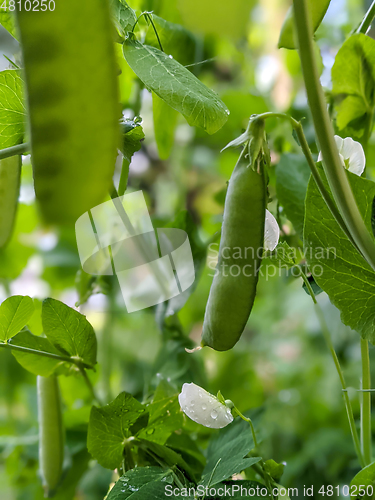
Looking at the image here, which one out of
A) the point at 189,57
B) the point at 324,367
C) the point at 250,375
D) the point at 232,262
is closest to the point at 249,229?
the point at 232,262

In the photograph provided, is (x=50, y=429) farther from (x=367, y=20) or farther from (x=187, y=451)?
(x=367, y=20)

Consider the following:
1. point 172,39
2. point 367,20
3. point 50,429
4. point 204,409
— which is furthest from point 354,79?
point 50,429

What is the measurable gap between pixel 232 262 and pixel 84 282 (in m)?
0.19

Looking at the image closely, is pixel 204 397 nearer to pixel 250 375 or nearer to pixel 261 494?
pixel 261 494

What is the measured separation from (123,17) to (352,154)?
167 millimetres

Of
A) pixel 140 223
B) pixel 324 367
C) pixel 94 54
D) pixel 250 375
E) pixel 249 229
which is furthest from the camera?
pixel 324 367

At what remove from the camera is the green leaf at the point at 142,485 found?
245 millimetres

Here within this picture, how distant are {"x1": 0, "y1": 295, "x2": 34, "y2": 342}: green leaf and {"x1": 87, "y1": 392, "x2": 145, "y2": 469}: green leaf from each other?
7cm

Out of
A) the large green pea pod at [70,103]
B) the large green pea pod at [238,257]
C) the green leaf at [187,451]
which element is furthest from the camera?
the green leaf at [187,451]

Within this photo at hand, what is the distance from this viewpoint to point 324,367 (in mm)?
924

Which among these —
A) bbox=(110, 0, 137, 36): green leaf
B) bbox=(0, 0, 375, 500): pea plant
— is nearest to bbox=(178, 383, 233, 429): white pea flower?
bbox=(0, 0, 375, 500): pea plant

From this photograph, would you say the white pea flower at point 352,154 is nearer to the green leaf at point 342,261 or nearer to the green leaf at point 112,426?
the green leaf at point 342,261

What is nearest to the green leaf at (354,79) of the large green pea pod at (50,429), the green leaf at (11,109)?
the green leaf at (11,109)

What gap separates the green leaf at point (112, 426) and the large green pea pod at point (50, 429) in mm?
77
